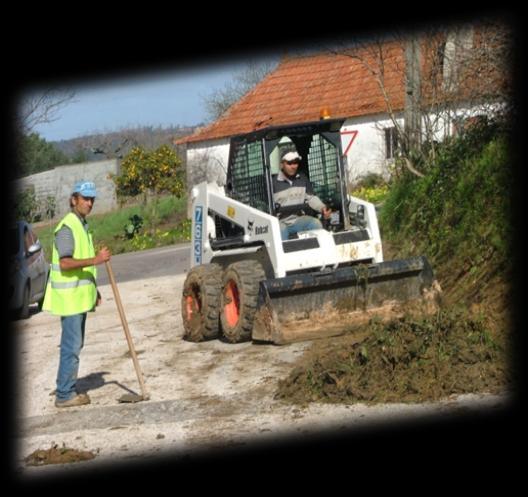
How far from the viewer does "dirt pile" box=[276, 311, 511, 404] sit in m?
8.93

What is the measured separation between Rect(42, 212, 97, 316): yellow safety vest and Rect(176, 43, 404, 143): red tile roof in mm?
23841

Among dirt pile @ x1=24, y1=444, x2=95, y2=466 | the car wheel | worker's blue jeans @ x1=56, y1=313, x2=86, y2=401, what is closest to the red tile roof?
the car wheel

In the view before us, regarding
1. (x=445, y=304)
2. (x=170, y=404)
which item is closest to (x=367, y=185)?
(x=445, y=304)

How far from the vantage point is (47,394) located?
35.6 feet

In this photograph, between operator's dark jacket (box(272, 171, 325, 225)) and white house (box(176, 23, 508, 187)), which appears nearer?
operator's dark jacket (box(272, 171, 325, 225))

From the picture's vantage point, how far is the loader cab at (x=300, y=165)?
12945 millimetres

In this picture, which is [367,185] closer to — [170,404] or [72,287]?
[72,287]

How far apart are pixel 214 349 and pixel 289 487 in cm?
587

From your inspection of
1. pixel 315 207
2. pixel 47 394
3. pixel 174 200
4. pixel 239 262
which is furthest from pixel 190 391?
pixel 174 200

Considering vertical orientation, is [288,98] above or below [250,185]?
above

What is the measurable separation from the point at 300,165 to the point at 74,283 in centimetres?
439

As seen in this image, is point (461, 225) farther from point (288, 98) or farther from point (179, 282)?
point (288, 98)

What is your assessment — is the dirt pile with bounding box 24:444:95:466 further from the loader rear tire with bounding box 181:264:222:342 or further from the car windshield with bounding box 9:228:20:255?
the car windshield with bounding box 9:228:20:255

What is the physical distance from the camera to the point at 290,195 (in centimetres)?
1302
